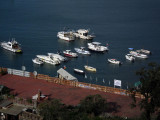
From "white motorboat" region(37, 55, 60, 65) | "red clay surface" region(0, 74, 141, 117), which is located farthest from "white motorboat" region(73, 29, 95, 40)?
"red clay surface" region(0, 74, 141, 117)

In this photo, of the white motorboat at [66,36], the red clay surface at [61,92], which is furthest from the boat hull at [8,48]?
the red clay surface at [61,92]

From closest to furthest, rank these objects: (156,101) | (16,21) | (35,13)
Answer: (156,101) < (16,21) < (35,13)

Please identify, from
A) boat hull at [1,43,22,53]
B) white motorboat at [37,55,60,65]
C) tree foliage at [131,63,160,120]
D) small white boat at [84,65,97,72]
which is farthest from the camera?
boat hull at [1,43,22,53]

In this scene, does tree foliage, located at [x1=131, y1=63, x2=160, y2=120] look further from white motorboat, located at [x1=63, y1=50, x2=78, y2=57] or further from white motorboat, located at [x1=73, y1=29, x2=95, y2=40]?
white motorboat, located at [x1=73, y1=29, x2=95, y2=40]

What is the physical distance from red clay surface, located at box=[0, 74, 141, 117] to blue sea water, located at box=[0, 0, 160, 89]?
64.5 ft

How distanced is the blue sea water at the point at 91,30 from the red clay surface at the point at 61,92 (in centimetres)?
1966

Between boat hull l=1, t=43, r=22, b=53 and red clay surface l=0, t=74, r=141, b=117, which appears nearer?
red clay surface l=0, t=74, r=141, b=117

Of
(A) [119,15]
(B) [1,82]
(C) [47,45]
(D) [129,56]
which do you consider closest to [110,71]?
(D) [129,56]

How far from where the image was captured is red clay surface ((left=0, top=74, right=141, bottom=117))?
30484 millimetres

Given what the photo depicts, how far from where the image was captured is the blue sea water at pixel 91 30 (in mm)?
62844

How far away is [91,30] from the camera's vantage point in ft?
327

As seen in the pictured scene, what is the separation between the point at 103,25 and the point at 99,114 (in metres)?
85.0

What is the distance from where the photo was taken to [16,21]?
108 meters

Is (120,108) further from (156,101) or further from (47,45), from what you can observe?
(47,45)
